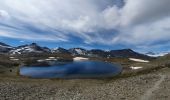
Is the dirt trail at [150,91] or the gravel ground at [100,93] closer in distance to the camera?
the dirt trail at [150,91]

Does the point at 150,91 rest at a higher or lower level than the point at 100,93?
higher

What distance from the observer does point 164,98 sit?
40531 millimetres

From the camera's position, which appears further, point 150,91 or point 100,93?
point 100,93

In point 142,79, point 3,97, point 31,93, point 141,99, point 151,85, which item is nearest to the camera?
point 141,99

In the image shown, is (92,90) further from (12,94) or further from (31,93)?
(12,94)

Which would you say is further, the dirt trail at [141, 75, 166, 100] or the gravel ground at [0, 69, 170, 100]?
the gravel ground at [0, 69, 170, 100]

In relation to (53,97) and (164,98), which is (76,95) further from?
(164,98)

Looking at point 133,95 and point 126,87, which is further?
point 126,87

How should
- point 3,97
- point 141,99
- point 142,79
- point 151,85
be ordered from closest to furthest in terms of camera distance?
point 141,99
point 3,97
point 151,85
point 142,79

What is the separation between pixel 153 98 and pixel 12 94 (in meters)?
23.0

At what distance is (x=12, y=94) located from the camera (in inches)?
1812

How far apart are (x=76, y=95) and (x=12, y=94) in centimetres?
1079

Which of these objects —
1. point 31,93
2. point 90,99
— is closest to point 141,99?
point 90,99

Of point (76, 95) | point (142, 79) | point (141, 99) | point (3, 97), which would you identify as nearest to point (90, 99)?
point (76, 95)
